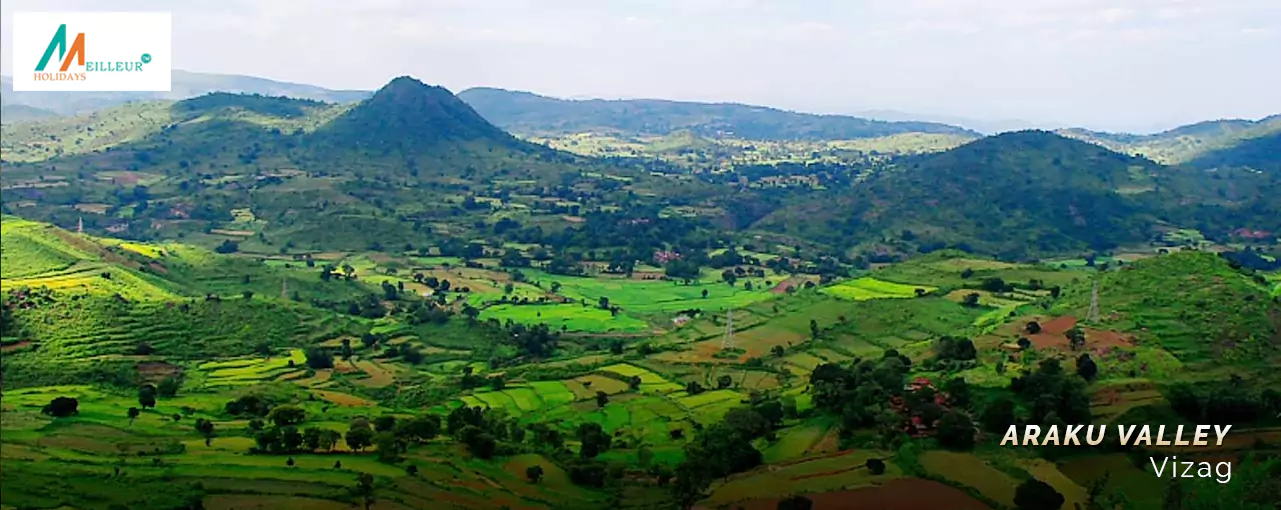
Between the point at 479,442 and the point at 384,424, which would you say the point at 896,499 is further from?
the point at 384,424

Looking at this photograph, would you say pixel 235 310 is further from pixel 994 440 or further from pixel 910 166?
pixel 910 166

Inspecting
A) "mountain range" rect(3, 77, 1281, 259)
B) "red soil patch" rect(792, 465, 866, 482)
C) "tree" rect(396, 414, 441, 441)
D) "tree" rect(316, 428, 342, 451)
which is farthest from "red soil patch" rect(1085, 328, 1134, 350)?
"mountain range" rect(3, 77, 1281, 259)

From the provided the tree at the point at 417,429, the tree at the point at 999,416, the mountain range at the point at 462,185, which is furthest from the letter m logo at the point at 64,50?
the mountain range at the point at 462,185

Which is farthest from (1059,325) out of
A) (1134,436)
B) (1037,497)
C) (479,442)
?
(479,442)

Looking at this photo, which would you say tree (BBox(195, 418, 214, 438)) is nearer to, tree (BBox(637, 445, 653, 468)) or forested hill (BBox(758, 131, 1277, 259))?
tree (BBox(637, 445, 653, 468))

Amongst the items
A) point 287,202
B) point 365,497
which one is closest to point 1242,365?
point 365,497

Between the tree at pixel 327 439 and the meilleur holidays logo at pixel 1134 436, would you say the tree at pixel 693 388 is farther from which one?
the tree at pixel 327 439
